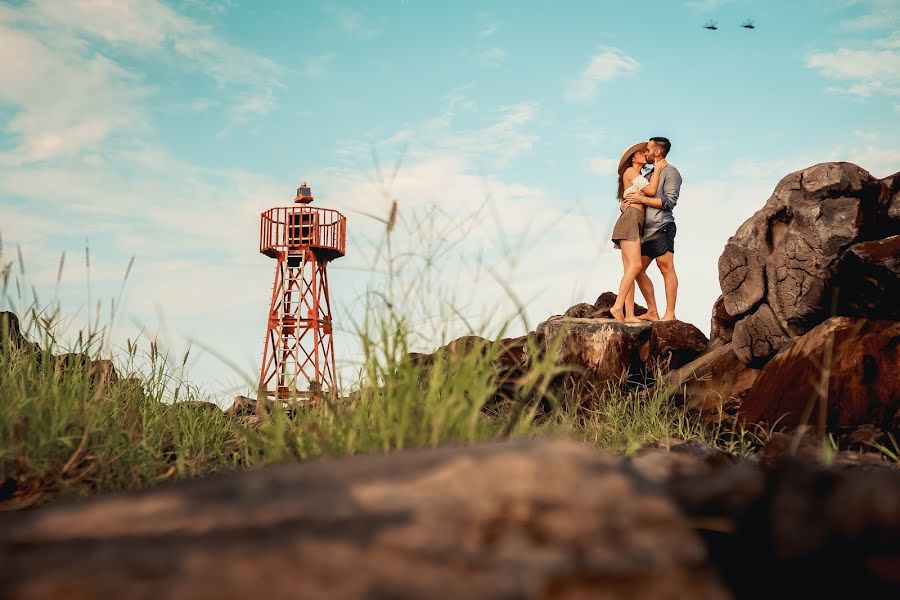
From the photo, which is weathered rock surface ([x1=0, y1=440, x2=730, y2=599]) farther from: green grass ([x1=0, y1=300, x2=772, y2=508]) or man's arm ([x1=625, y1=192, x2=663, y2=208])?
man's arm ([x1=625, y1=192, x2=663, y2=208])

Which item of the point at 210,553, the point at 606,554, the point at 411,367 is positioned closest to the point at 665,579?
the point at 606,554

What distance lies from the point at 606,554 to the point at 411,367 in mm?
1373

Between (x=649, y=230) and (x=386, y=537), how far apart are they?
370 inches

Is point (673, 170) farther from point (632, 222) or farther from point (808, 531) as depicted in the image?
point (808, 531)

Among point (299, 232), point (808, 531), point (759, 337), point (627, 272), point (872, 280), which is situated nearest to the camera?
point (808, 531)

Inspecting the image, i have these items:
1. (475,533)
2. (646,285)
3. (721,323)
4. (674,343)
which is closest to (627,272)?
(646,285)

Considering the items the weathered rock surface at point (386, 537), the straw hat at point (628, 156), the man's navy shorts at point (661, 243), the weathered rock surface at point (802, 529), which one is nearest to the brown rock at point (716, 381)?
the man's navy shorts at point (661, 243)

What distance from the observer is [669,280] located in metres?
10.3

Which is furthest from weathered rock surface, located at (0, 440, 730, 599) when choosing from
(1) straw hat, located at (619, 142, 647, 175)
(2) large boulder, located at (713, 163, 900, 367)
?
(1) straw hat, located at (619, 142, 647, 175)

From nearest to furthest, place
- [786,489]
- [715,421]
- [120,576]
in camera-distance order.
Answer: [120,576], [786,489], [715,421]

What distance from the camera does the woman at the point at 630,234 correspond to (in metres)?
9.96

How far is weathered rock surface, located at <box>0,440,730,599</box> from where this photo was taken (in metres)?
1.24

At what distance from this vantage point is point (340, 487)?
4.85 feet

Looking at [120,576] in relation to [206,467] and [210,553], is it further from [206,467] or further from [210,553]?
[206,467]
